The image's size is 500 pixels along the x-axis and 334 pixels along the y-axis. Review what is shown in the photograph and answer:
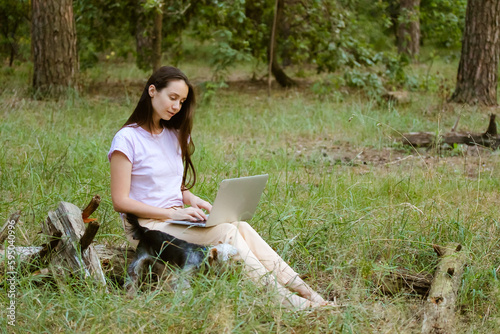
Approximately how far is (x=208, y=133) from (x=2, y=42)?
9.39m

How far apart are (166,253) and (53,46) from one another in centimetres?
631

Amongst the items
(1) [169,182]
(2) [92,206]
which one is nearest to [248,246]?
(1) [169,182]

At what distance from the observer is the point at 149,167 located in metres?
3.31

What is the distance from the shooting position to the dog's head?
9.98 ft

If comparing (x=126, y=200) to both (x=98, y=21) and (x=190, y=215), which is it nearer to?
(x=190, y=215)

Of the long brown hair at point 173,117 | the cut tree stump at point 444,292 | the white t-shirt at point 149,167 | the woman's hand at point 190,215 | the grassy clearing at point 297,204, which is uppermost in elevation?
the long brown hair at point 173,117

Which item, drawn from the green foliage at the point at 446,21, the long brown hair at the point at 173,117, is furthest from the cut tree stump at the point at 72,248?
the green foliage at the point at 446,21

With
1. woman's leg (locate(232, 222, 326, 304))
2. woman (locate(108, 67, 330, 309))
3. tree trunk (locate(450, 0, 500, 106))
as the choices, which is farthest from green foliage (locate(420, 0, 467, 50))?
woman's leg (locate(232, 222, 326, 304))

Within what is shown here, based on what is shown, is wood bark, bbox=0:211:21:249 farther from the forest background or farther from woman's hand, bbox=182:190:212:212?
woman's hand, bbox=182:190:212:212

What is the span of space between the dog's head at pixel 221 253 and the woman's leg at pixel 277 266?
17 cm

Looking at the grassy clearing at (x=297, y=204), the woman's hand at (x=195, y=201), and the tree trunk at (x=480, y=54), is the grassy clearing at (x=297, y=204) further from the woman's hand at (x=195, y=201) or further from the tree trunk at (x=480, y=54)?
the tree trunk at (x=480, y=54)

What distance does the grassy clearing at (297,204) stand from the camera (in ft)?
8.86

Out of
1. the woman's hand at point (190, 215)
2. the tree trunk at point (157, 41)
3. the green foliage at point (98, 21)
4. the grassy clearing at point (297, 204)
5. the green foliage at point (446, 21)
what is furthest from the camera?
the green foliage at point (446, 21)

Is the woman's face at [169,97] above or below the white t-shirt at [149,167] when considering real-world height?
above
